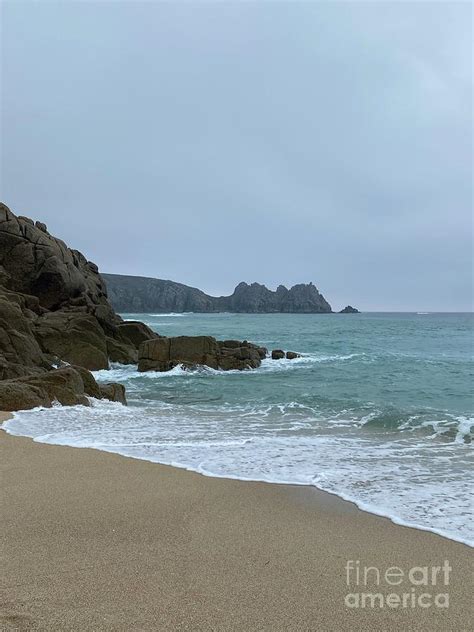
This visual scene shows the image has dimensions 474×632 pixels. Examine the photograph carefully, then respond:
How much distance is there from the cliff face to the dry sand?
551 feet

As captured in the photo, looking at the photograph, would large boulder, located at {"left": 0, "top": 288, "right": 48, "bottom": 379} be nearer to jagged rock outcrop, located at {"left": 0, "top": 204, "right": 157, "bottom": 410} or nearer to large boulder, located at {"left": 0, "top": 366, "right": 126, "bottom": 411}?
jagged rock outcrop, located at {"left": 0, "top": 204, "right": 157, "bottom": 410}

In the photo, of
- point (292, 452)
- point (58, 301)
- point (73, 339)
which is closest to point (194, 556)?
Answer: point (292, 452)

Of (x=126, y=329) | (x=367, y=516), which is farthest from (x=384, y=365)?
(x=367, y=516)

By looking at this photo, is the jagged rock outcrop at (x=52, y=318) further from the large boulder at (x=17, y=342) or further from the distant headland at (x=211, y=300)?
the distant headland at (x=211, y=300)

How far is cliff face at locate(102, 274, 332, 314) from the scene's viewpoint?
568 ft

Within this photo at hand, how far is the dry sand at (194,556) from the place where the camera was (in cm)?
283

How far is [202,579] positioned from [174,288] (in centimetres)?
18348

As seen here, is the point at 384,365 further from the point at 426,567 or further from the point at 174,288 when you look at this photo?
the point at 174,288

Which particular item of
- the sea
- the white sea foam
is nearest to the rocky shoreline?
the sea

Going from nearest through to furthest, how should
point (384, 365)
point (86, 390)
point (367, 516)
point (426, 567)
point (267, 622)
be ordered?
point (267, 622), point (426, 567), point (367, 516), point (86, 390), point (384, 365)

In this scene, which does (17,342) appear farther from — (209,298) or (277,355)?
(209,298)

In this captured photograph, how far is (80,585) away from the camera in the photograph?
309 centimetres

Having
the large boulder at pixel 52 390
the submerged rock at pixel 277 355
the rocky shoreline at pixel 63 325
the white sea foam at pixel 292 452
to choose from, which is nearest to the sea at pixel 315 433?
the white sea foam at pixel 292 452

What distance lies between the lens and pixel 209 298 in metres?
191
